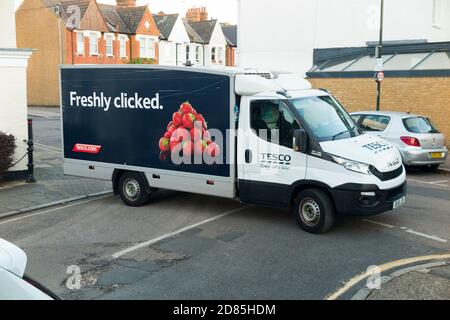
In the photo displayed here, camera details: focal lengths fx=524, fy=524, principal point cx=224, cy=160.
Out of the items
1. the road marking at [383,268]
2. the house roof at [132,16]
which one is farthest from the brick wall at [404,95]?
the house roof at [132,16]

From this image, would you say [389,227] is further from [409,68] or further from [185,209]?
[409,68]

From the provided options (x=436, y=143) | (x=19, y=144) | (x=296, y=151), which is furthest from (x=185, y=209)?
(x=436, y=143)

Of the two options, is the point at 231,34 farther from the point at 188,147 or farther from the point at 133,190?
the point at 188,147

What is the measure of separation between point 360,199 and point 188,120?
3.36m

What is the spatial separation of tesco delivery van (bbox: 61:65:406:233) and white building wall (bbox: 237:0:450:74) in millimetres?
19068

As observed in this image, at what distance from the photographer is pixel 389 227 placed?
8.67 metres

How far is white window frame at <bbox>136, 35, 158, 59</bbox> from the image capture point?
51.5 meters

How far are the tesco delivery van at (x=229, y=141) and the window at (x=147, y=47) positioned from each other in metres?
41.8

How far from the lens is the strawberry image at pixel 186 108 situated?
30.9 ft

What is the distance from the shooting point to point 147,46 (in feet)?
171

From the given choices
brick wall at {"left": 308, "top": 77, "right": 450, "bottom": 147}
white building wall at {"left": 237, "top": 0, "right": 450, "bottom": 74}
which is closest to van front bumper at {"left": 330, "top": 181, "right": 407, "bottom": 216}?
brick wall at {"left": 308, "top": 77, "right": 450, "bottom": 147}

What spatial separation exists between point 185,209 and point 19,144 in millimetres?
5446

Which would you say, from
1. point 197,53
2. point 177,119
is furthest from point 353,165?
point 197,53

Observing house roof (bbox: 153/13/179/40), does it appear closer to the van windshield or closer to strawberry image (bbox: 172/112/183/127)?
strawberry image (bbox: 172/112/183/127)
